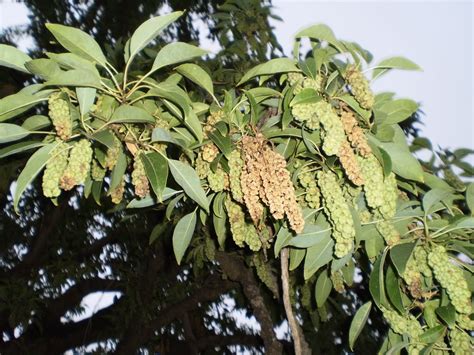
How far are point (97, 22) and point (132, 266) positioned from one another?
2659mm

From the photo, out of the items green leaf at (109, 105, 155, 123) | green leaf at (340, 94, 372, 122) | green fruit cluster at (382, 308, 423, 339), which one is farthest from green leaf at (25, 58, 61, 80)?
green fruit cluster at (382, 308, 423, 339)

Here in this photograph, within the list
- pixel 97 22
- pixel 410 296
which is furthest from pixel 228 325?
pixel 410 296

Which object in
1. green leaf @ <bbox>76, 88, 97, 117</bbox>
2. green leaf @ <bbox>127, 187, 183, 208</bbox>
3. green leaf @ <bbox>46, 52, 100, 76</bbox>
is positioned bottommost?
green leaf @ <bbox>127, 187, 183, 208</bbox>

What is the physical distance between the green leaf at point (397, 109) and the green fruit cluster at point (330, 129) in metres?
0.21

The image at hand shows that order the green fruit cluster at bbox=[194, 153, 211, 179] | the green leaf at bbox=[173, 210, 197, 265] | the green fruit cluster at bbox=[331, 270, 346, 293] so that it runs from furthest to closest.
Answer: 1. the green fruit cluster at bbox=[331, 270, 346, 293]
2. the green leaf at bbox=[173, 210, 197, 265]
3. the green fruit cluster at bbox=[194, 153, 211, 179]

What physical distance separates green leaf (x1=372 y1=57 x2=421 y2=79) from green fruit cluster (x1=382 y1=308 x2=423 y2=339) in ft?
2.40

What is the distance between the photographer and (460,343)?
1406mm

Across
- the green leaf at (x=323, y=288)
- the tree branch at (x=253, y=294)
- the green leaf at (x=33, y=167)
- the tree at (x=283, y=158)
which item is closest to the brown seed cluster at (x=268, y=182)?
the tree at (x=283, y=158)

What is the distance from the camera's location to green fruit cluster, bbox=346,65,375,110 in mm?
1265

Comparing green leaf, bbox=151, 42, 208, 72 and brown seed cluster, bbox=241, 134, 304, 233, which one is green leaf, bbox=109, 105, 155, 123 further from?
brown seed cluster, bbox=241, 134, 304, 233

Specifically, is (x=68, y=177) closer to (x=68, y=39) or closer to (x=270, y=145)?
(x=68, y=39)

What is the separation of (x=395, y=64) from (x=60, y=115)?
0.88 m

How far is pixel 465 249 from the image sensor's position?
1469 millimetres

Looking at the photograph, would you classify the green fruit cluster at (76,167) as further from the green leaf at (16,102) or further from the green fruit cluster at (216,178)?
the green fruit cluster at (216,178)
